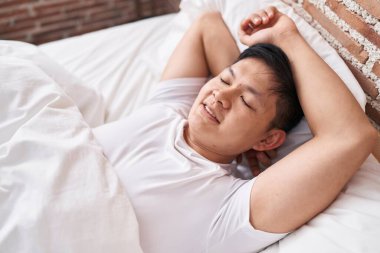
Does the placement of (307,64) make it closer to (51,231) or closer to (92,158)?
(92,158)

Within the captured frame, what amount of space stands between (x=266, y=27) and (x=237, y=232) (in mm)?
612

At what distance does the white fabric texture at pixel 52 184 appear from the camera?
73 centimetres

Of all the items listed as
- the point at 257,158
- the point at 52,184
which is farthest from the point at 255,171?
the point at 52,184

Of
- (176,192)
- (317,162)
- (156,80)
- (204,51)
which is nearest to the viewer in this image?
(317,162)

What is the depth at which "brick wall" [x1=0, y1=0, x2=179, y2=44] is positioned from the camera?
203 cm

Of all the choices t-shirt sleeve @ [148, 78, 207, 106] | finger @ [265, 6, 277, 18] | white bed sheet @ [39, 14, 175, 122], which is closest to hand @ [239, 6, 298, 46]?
finger @ [265, 6, 277, 18]

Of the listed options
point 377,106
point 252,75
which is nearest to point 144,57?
point 252,75

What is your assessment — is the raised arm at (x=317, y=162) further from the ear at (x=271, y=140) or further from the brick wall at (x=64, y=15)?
the brick wall at (x=64, y=15)

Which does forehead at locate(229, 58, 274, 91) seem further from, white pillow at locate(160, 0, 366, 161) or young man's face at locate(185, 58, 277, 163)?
white pillow at locate(160, 0, 366, 161)

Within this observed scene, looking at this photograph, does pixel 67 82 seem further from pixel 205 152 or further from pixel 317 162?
pixel 317 162

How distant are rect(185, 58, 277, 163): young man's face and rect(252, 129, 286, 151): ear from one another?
0.5 inches

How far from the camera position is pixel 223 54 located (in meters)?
1.16

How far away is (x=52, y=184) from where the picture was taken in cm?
79

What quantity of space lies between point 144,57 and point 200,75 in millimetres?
393
